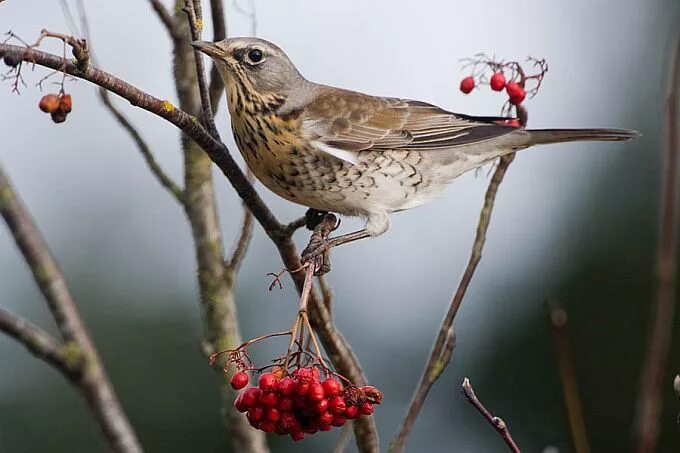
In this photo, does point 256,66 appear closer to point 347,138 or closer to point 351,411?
point 347,138

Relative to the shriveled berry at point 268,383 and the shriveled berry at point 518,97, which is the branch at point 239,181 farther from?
the shriveled berry at point 518,97

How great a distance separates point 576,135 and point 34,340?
6.50 ft

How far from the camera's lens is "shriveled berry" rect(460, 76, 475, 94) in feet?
10.1

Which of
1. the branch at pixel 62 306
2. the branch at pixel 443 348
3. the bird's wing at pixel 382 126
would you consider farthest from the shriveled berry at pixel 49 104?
the bird's wing at pixel 382 126

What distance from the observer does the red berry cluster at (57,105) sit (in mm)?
2143

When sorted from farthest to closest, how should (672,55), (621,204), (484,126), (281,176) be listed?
(621,204) → (484,126) → (281,176) → (672,55)

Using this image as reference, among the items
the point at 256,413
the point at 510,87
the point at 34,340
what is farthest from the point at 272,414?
the point at 510,87

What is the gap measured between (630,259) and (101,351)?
12.0 ft

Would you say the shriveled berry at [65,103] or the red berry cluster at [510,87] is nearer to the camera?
the shriveled berry at [65,103]

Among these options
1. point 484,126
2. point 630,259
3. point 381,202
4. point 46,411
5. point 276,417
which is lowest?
point 46,411

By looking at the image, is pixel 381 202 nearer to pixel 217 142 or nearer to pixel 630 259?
pixel 217 142

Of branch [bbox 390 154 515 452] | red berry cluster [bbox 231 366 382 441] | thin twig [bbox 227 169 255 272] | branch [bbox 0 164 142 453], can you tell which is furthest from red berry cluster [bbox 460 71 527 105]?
branch [bbox 0 164 142 453]

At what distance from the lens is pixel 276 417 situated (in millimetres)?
2068

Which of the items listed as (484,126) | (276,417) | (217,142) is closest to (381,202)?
(484,126)
